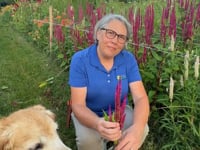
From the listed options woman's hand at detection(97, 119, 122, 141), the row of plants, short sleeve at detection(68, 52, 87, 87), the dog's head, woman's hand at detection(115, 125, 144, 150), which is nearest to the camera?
woman's hand at detection(97, 119, 122, 141)

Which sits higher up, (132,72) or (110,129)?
(132,72)

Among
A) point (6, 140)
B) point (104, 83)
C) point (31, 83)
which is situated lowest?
point (31, 83)

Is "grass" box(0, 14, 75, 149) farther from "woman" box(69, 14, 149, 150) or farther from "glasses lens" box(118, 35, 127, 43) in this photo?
"glasses lens" box(118, 35, 127, 43)

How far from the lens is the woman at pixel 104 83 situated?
3201 millimetres

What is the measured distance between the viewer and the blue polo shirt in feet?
11.2

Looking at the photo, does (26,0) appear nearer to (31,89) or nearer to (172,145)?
(31,89)

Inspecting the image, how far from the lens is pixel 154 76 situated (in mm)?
4098

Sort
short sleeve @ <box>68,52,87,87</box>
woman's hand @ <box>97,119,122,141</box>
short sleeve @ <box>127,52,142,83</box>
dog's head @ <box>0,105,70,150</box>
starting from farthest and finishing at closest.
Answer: short sleeve @ <box>127,52,142,83</box>
short sleeve @ <box>68,52,87,87</box>
dog's head @ <box>0,105,70,150</box>
woman's hand @ <box>97,119,122,141</box>

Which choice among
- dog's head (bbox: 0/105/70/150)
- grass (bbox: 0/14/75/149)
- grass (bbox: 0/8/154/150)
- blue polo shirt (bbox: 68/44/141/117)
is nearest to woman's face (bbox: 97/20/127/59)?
blue polo shirt (bbox: 68/44/141/117)

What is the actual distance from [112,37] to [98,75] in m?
0.43

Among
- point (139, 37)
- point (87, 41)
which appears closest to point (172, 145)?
point (139, 37)

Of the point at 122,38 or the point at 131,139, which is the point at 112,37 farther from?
the point at 131,139

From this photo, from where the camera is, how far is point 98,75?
3.43 metres

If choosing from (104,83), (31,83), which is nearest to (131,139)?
(104,83)
